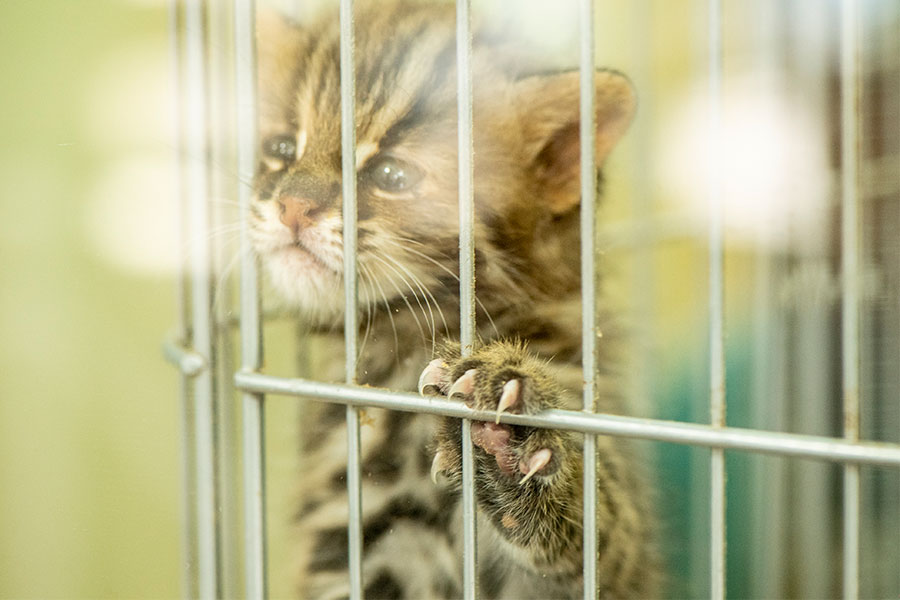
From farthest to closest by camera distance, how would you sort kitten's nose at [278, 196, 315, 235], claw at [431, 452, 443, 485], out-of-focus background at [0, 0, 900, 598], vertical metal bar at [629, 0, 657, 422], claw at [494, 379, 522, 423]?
1. vertical metal bar at [629, 0, 657, 422]
2. out-of-focus background at [0, 0, 900, 598]
3. kitten's nose at [278, 196, 315, 235]
4. claw at [431, 452, 443, 485]
5. claw at [494, 379, 522, 423]

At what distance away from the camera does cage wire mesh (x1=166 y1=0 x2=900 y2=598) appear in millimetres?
897

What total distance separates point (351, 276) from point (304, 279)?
0.68 feet

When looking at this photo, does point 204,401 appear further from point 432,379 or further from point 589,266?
point 589,266

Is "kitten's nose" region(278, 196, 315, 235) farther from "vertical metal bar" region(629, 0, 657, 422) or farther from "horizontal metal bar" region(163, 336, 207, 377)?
"vertical metal bar" region(629, 0, 657, 422)

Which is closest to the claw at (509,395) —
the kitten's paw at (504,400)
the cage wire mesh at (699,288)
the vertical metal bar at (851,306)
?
the kitten's paw at (504,400)

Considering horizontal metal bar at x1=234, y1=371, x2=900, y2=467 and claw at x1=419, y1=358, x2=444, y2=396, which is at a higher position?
claw at x1=419, y1=358, x2=444, y2=396

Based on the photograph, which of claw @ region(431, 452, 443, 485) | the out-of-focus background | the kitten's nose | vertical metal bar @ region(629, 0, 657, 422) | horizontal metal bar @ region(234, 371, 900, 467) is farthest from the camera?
vertical metal bar @ region(629, 0, 657, 422)

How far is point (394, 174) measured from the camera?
2.80 ft

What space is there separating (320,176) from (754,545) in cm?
118

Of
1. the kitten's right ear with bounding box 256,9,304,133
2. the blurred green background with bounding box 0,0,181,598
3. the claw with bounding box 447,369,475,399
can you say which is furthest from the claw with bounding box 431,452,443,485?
the blurred green background with bounding box 0,0,181,598

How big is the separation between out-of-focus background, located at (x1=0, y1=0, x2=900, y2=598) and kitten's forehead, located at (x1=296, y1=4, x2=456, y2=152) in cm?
30

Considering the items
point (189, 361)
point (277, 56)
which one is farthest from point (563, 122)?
point (189, 361)

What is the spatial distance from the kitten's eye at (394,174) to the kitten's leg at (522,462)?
0.22 m

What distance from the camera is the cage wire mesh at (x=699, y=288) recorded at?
897mm
